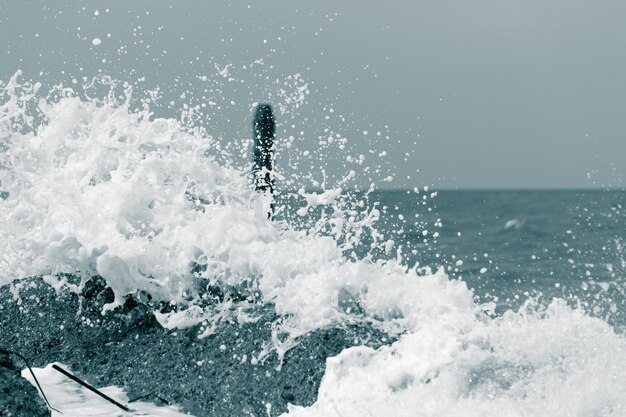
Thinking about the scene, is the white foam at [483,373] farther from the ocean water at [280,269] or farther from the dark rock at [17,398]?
the dark rock at [17,398]

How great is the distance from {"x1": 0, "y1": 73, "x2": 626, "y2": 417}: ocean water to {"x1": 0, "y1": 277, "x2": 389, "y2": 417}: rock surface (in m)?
0.09

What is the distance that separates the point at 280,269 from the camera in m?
4.51

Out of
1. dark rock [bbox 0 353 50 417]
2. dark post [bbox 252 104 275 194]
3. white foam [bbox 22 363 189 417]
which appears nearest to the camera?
dark rock [bbox 0 353 50 417]

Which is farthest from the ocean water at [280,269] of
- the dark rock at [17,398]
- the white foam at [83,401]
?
the dark rock at [17,398]

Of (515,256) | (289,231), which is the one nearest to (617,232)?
(515,256)

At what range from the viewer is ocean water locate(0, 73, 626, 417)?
131 inches

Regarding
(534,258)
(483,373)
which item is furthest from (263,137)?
(534,258)

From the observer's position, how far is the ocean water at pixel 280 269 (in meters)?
Result: 3.33

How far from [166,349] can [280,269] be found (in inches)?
30.2

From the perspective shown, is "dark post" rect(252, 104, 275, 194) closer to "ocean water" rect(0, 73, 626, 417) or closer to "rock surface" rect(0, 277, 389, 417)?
"ocean water" rect(0, 73, 626, 417)

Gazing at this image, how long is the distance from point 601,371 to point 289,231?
2.18 metres

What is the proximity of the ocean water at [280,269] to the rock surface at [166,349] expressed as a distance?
0.29 ft

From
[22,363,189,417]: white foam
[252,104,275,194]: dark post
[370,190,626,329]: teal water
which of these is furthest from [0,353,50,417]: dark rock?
[252,104,275,194]: dark post

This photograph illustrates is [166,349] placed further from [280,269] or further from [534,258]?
[534,258]
